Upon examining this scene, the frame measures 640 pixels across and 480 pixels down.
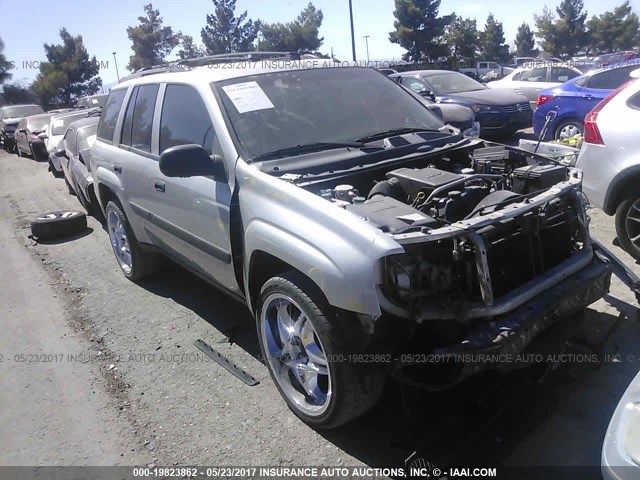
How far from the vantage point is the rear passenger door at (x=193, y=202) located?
134 inches

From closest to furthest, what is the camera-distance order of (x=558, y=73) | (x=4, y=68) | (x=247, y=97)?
(x=247, y=97) → (x=558, y=73) → (x=4, y=68)

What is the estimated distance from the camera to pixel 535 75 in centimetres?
1456

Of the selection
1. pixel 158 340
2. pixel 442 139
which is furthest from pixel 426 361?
pixel 158 340

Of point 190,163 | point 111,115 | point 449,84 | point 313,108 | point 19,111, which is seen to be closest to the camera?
point 190,163

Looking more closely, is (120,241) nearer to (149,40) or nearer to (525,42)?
(149,40)

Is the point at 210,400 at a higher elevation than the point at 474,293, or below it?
below

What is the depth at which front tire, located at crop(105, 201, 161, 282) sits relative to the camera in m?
5.04

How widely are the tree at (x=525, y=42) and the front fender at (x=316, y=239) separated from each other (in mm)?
60184

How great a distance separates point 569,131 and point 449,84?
376 cm

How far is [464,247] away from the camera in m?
2.51

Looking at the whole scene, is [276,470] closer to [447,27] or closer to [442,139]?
[442,139]

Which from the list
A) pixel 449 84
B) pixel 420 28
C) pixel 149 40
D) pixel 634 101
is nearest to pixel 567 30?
pixel 420 28

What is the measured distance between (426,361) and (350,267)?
0.57 meters

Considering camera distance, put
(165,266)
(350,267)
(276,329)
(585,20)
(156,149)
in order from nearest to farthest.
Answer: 1. (350,267)
2. (276,329)
3. (156,149)
4. (165,266)
5. (585,20)
